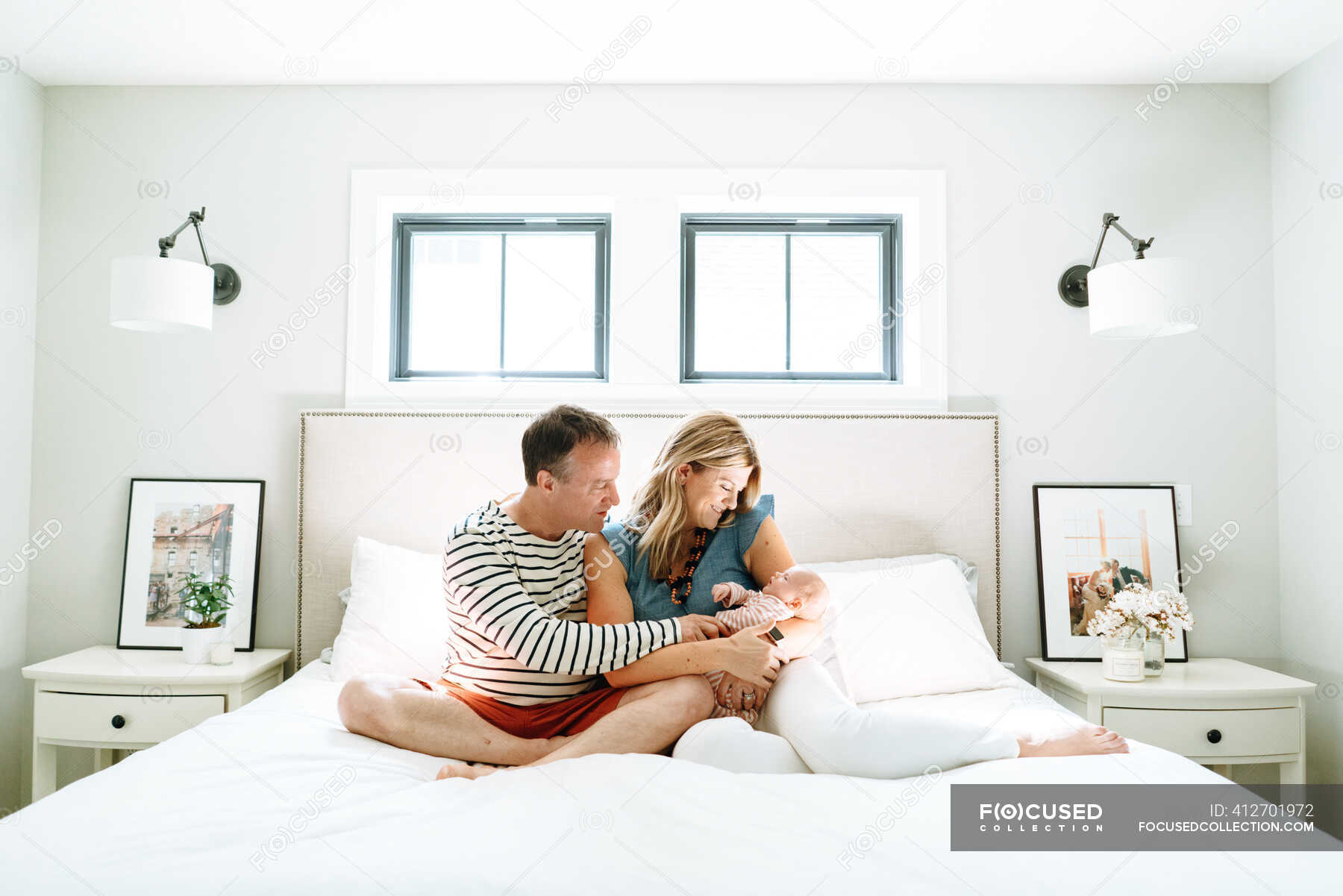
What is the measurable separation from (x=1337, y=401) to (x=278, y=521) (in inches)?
136

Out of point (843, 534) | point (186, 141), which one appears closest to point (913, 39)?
point (843, 534)

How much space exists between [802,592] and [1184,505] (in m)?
1.76

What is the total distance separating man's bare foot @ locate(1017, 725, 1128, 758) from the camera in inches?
59.9

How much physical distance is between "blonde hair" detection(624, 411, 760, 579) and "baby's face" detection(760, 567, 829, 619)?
9.6 inches

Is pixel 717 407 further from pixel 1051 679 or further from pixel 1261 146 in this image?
pixel 1261 146

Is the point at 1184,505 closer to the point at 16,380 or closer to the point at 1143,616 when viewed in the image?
the point at 1143,616

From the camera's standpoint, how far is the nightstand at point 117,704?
2.35 m

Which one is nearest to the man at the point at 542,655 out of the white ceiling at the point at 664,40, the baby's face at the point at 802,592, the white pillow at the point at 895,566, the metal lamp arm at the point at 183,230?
the baby's face at the point at 802,592

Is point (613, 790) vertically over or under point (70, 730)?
over

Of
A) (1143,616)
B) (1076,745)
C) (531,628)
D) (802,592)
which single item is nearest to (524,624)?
(531,628)

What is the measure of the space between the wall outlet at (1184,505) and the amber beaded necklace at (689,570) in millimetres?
1811

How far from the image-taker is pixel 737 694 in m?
1.70

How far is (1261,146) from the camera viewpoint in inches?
108

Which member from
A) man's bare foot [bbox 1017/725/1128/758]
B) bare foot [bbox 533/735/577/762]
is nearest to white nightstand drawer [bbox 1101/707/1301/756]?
man's bare foot [bbox 1017/725/1128/758]
